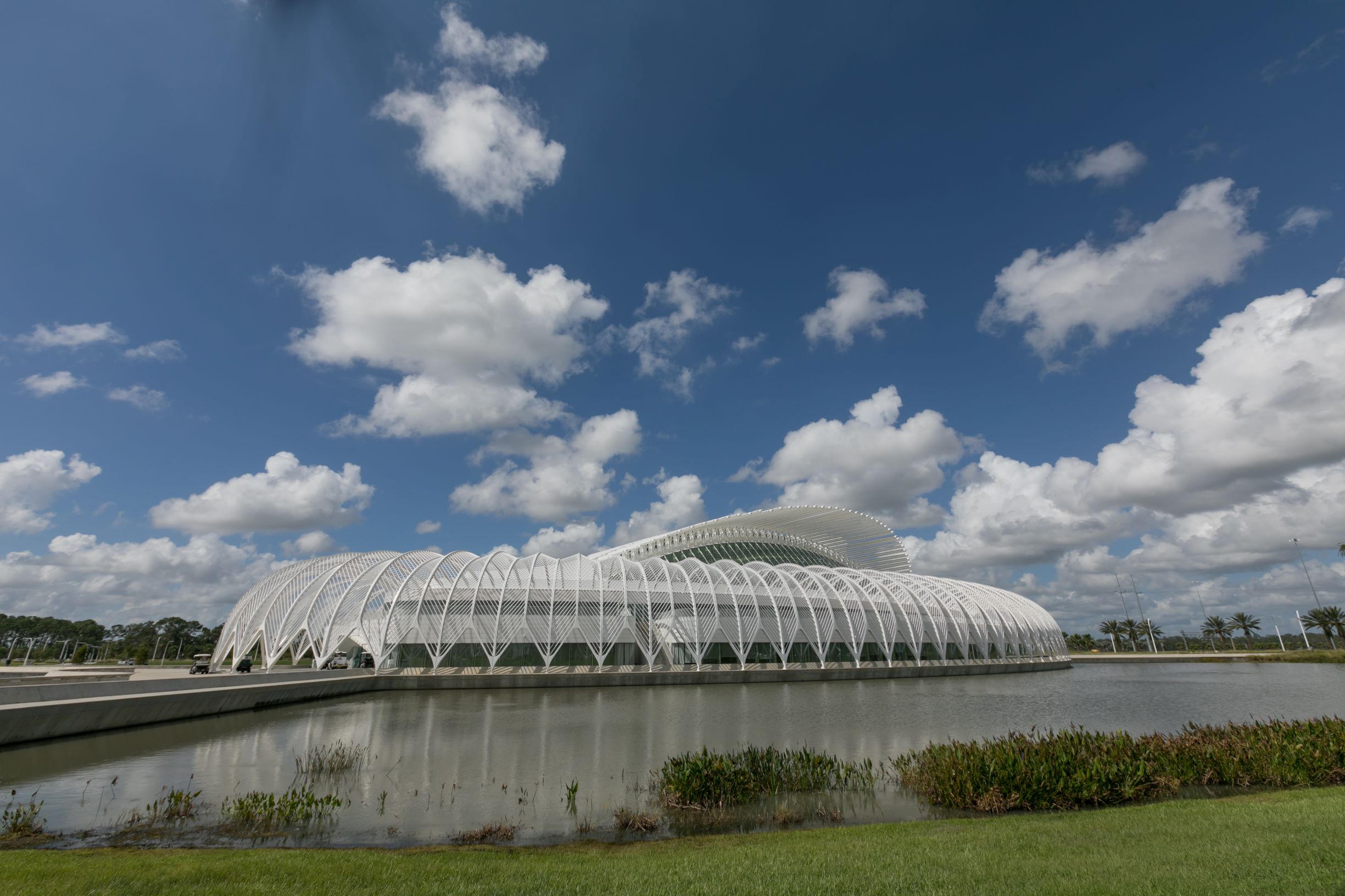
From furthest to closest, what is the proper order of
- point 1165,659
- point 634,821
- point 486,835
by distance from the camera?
point 1165,659, point 634,821, point 486,835

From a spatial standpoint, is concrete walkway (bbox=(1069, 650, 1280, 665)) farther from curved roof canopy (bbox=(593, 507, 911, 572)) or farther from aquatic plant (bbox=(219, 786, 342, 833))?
aquatic plant (bbox=(219, 786, 342, 833))

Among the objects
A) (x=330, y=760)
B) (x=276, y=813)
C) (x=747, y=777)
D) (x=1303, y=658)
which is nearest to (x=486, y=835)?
(x=276, y=813)

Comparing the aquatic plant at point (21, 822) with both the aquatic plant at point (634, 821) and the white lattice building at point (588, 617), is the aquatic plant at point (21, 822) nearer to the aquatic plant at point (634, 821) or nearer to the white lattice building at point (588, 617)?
the aquatic plant at point (634, 821)

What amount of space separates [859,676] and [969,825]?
3906cm

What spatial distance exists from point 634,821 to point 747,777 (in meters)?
2.78

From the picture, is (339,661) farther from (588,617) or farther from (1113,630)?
(1113,630)

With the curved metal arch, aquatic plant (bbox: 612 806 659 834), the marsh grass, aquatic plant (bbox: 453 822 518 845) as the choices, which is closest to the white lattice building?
the curved metal arch

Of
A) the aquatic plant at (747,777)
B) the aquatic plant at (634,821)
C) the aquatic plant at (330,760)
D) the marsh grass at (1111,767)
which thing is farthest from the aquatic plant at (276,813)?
the marsh grass at (1111,767)

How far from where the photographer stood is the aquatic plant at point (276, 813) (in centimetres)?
1102

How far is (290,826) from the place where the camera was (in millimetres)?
10977

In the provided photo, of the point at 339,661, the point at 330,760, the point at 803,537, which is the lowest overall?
the point at 330,760

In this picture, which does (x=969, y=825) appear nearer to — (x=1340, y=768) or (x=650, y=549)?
(x=1340, y=768)

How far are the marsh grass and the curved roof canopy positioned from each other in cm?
5243

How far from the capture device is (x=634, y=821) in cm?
1115
